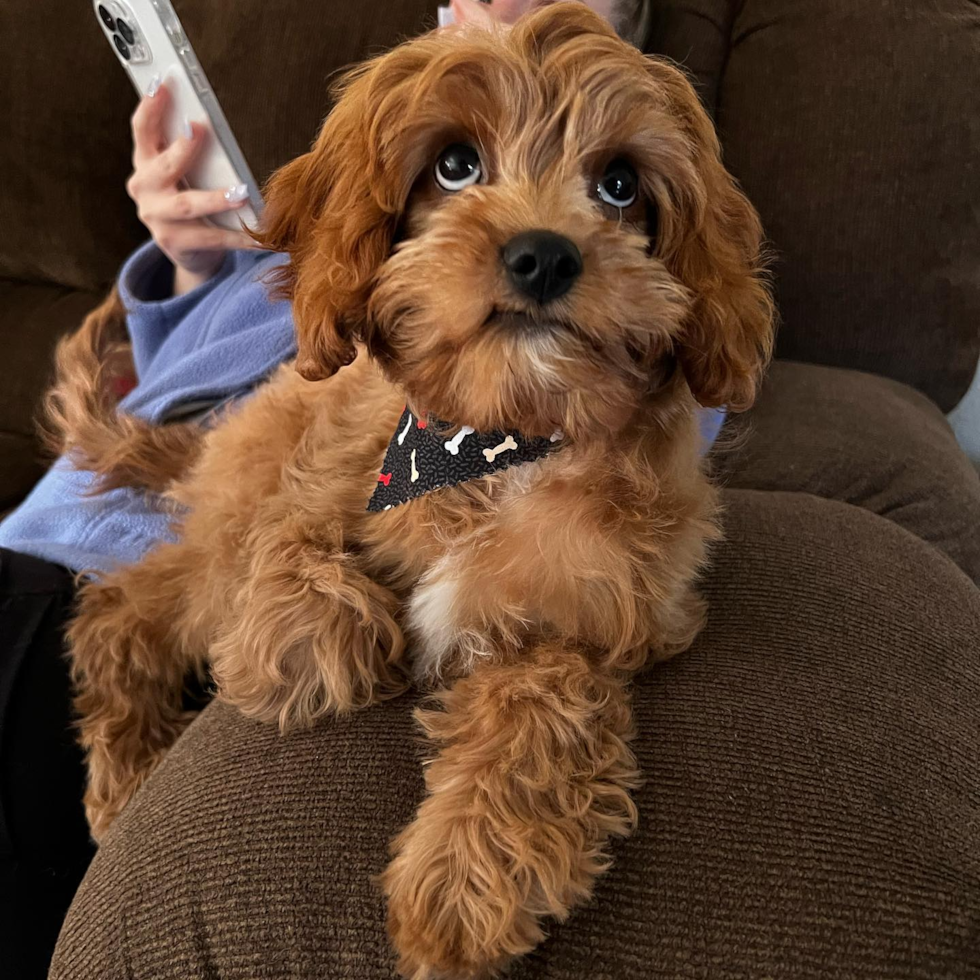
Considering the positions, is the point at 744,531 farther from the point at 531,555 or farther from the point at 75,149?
the point at 75,149

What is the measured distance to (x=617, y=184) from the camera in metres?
0.93

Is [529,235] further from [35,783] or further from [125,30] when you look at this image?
[125,30]

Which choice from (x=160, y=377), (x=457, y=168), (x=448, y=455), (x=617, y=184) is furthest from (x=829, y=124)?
(x=160, y=377)

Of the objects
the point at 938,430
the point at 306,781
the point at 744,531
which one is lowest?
the point at 938,430

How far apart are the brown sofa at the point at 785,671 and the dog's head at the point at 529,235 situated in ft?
1.25

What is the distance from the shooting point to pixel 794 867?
785 millimetres

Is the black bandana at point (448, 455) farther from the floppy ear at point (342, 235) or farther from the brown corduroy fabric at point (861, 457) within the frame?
the brown corduroy fabric at point (861, 457)

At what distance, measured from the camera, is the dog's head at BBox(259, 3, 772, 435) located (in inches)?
31.4

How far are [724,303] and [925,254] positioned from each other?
122cm

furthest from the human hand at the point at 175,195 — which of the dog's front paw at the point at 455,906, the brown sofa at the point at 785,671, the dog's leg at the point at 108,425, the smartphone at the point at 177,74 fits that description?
the dog's front paw at the point at 455,906

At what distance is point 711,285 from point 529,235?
0.26 meters

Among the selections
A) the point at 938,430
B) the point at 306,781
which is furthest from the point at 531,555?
the point at 938,430

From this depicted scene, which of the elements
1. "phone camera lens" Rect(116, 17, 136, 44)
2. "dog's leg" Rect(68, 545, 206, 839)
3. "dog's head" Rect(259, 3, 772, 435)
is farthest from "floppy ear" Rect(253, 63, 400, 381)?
"phone camera lens" Rect(116, 17, 136, 44)

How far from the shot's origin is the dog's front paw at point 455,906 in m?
0.76
